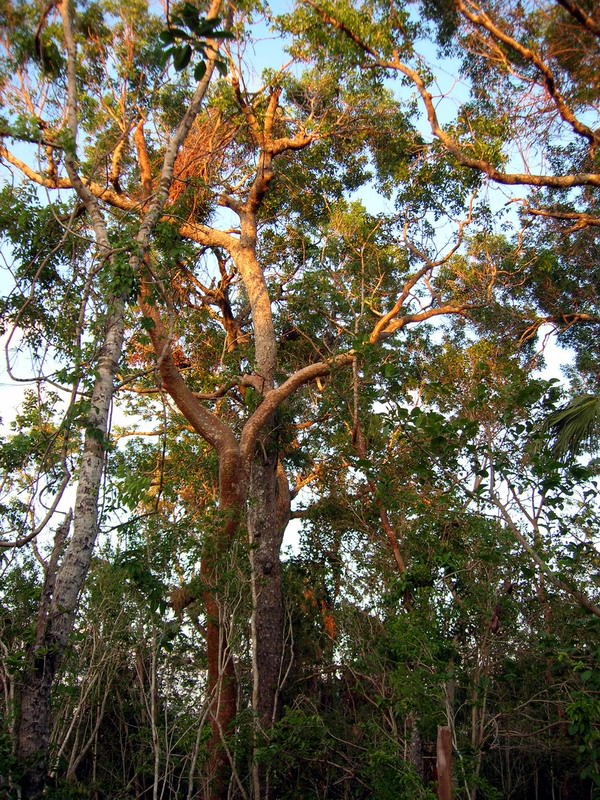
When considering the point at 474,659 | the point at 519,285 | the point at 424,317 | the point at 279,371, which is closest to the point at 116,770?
the point at 474,659

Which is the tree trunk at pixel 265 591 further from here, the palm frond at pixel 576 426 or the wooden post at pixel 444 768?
the wooden post at pixel 444 768

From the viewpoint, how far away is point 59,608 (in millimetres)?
3902

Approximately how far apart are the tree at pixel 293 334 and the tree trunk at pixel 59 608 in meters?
0.01

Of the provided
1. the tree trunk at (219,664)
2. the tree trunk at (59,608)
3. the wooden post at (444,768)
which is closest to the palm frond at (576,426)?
the wooden post at (444,768)

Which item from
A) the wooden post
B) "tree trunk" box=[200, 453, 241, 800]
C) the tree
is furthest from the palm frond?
"tree trunk" box=[200, 453, 241, 800]

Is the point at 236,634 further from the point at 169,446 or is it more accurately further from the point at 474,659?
the point at 169,446

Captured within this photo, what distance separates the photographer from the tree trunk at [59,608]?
3.72 m

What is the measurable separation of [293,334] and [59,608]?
822cm

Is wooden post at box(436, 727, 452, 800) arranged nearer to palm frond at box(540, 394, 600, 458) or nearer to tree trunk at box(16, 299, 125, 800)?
tree trunk at box(16, 299, 125, 800)

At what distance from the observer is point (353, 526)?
9.36 meters

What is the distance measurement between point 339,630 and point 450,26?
761 centimetres

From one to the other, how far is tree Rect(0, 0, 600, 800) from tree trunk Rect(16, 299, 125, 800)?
0.05 feet

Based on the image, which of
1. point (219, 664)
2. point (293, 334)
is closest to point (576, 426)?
point (219, 664)

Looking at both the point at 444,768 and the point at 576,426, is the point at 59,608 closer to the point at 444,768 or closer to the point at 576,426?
the point at 444,768
